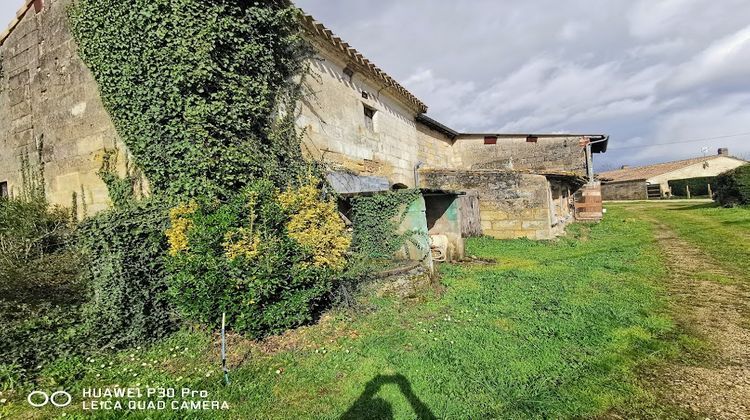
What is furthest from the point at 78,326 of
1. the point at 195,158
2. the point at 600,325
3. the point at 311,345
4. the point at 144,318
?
the point at 600,325

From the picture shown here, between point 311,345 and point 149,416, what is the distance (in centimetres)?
184

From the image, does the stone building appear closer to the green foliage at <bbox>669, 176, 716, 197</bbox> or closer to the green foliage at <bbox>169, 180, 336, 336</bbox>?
the green foliage at <bbox>169, 180, 336, 336</bbox>

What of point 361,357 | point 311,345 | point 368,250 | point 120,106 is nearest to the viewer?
point 361,357

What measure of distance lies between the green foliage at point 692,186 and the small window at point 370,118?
34654 mm

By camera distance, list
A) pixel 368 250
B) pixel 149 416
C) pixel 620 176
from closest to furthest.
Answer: pixel 149 416, pixel 368 250, pixel 620 176

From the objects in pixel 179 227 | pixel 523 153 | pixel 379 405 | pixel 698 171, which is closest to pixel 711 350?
pixel 379 405

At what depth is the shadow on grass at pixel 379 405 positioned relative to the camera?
312 centimetres

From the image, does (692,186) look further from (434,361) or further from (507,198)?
(434,361)

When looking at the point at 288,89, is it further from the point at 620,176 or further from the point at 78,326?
the point at 620,176

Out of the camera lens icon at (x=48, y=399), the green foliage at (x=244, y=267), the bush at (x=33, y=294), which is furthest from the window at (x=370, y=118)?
the camera lens icon at (x=48, y=399)

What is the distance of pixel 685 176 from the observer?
121ft

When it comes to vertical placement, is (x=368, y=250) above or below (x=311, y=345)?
above

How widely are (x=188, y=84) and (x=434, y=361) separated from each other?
5140mm

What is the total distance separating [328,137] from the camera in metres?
8.11
